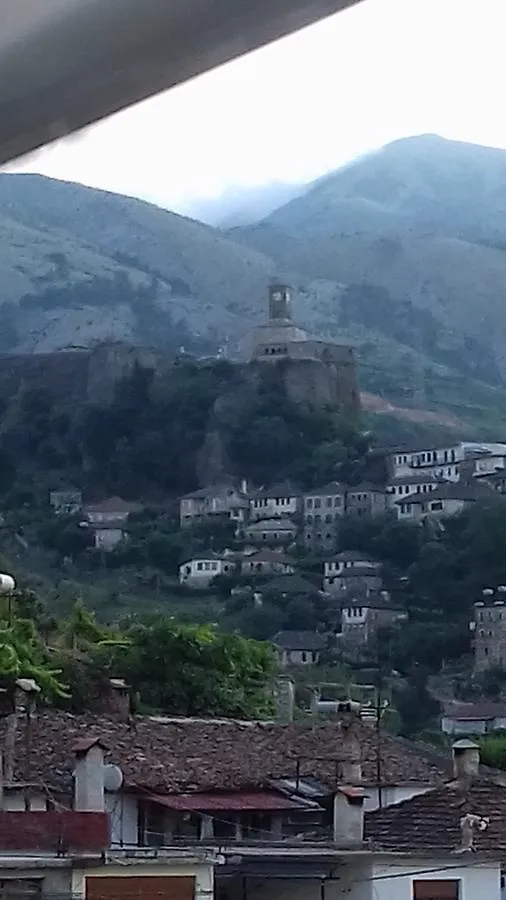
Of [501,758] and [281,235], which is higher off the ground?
[281,235]

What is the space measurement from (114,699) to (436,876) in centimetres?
269

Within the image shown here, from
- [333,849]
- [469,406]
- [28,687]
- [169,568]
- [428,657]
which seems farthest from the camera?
[469,406]

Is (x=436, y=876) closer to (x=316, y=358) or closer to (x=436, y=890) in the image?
(x=436, y=890)

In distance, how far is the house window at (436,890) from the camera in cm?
582

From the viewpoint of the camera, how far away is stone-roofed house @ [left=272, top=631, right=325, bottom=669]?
18416mm

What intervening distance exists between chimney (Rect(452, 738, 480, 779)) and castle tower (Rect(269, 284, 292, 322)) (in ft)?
99.4

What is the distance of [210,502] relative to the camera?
90.8ft

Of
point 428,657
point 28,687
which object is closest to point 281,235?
point 428,657

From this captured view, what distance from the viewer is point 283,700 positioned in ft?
32.4

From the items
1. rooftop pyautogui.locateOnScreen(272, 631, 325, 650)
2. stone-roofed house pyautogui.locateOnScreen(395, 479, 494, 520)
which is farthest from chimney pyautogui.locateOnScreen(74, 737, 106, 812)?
stone-roofed house pyautogui.locateOnScreen(395, 479, 494, 520)

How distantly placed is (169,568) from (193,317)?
22.3m

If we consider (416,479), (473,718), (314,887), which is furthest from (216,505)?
(314,887)

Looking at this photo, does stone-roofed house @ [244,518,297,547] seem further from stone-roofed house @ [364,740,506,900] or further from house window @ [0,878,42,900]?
house window @ [0,878,42,900]

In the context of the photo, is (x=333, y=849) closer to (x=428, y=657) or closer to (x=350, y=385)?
(x=428, y=657)
